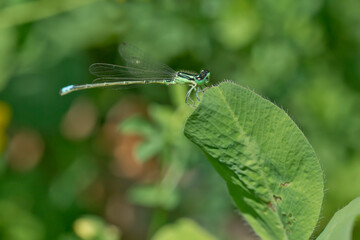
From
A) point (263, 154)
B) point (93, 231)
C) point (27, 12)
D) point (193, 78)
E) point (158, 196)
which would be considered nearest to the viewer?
point (263, 154)

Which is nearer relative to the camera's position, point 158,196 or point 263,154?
point 263,154

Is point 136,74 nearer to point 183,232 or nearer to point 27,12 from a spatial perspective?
point 183,232

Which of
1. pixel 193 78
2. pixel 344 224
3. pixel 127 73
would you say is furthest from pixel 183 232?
pixel 127 73

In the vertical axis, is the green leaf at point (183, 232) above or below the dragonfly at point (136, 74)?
below

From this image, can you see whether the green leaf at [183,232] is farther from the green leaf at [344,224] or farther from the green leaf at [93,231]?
the green leaf at [344,224]

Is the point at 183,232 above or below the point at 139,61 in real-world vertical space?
below

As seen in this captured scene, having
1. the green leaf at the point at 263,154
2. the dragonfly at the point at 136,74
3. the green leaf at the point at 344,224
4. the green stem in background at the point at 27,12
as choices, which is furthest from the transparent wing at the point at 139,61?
the green leaf at the point at 344,224

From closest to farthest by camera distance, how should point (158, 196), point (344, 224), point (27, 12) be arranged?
point (344, 224)
point (158, 196)
point (27, 12)

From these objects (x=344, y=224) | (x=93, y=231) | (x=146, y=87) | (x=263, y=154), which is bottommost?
(x=344, y=224)
